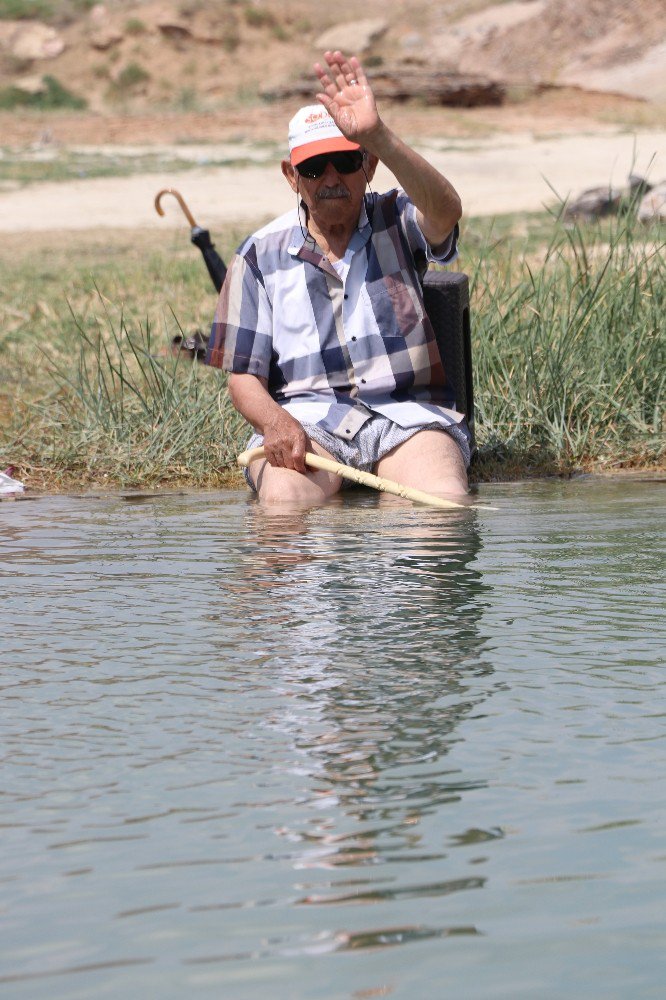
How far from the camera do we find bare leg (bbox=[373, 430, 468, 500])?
16.1ft

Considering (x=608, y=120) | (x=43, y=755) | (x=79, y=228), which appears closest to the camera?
(x=43, y=755)

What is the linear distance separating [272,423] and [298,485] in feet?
0.81

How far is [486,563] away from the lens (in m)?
3.95

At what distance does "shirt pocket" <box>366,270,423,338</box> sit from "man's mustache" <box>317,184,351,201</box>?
300mm

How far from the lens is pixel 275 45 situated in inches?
1676

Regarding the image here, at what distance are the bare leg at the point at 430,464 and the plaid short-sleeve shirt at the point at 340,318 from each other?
2.4 inches

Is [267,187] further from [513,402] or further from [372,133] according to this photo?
[372,133]

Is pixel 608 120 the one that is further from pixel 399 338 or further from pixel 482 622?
pixel 482 622

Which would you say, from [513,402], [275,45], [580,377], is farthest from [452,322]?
[275,45]

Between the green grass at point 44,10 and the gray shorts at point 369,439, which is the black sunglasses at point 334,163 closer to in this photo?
the gray shorts at point 369,439

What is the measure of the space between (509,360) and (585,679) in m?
3.51

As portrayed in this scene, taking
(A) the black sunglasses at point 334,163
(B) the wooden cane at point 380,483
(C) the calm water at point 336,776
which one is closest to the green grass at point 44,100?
(A) the black sunglasses at point 334,163

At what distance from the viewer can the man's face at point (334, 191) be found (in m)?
4.72

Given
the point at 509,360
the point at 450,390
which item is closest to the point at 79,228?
the point at 509,360
